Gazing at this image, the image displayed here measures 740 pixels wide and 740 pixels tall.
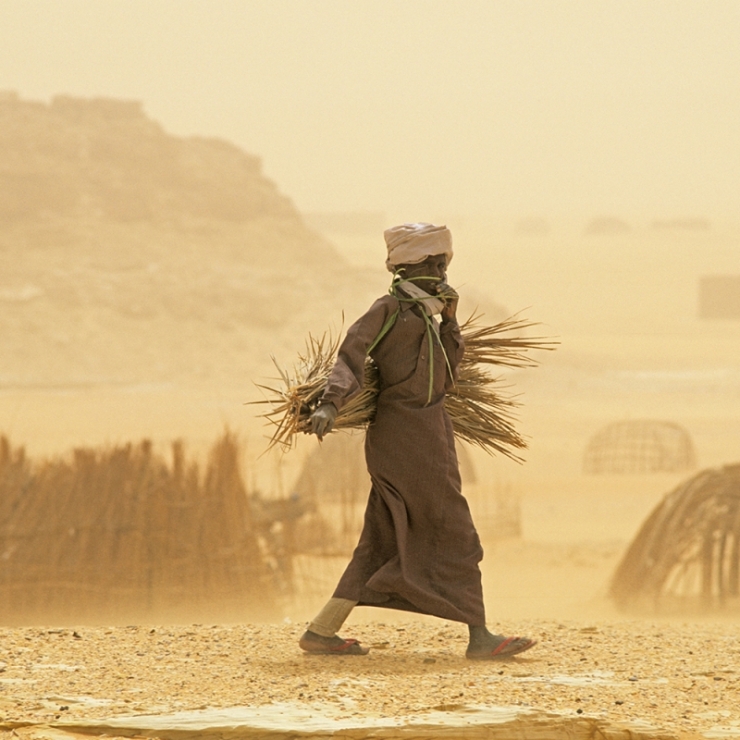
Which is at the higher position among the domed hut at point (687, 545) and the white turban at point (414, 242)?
the white turban at point (414, 242)

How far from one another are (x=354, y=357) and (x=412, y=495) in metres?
0.52

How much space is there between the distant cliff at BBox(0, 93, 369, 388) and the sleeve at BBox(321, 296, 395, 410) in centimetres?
2064

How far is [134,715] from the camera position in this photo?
352 cm

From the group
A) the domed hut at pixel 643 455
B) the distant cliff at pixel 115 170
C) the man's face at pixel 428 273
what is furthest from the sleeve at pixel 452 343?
the distant cliff at pixel 115 170

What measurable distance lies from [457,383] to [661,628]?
5.30 ft

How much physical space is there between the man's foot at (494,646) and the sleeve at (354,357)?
0.97m

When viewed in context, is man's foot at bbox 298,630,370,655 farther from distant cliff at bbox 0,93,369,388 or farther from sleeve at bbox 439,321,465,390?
distant cliff at bbox 0,93,369,388

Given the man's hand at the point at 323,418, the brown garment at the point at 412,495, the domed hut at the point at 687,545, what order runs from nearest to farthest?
the man's hand at the point at 323,418
the brown garment at the point at 412,495
the domed hut at the point at 687,545

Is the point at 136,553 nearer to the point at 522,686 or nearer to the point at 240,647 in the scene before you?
the point at 240,647

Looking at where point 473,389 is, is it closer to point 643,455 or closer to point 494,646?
point 494,646

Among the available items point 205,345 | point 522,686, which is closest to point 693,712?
point 522,686

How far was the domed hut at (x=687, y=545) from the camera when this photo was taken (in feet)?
25.4

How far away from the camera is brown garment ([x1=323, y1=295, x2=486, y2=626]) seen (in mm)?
4285

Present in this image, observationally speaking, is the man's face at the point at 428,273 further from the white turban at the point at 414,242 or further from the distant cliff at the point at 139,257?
the distant cliff at the point at 139,257
